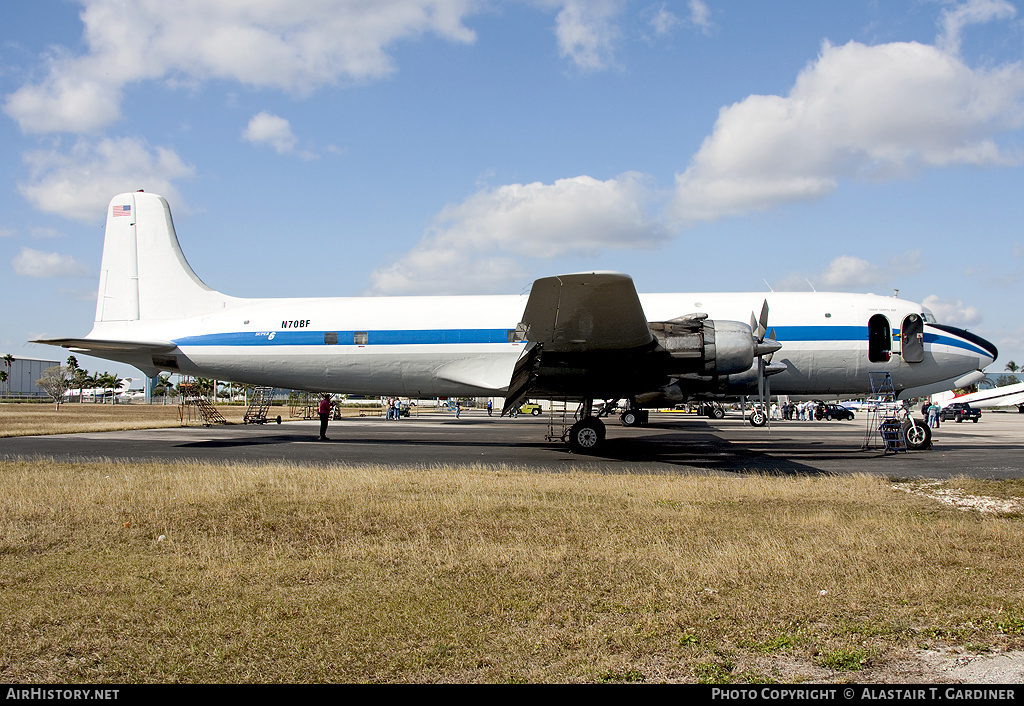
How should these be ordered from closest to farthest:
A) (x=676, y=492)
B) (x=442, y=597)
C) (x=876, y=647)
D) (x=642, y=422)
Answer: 1. (x=876, y=647)
2. (x=442, y=597)
3. (x=676, y=492)
4. (x=642, y=422)

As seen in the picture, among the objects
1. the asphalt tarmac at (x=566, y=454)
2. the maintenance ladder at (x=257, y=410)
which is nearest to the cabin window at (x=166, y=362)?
the asphalt tarmac at (x=566, y=454)

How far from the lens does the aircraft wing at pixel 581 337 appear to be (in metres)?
11.6

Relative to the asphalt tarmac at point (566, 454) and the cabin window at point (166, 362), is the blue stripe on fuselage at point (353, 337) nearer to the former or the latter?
the cabin window at point (166, 362)

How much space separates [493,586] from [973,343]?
727 inches

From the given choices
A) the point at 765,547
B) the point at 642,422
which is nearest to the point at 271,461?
the point at 765,547

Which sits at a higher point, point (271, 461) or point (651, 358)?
point (651, 358)

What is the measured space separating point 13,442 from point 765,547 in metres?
20.8

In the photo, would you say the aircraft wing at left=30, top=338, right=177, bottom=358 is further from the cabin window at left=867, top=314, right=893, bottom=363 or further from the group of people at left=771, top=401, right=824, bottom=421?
the group of people at left=771, top=401, right=824, bottom=421

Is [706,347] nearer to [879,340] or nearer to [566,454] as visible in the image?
[566,454]

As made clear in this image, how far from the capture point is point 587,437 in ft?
55.1

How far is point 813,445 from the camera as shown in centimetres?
2067

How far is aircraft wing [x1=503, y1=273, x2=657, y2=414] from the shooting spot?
11570 mm
